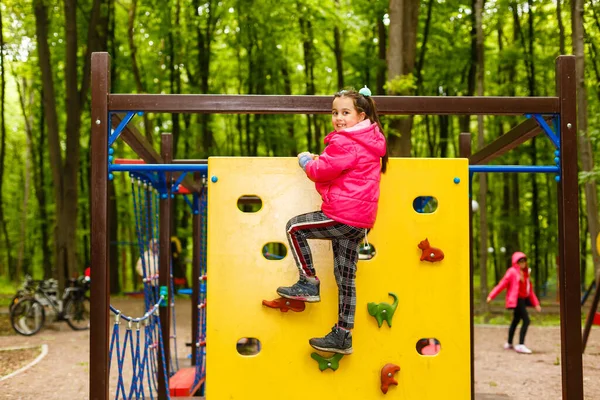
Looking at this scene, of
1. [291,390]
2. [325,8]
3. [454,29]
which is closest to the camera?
→ [291,390]

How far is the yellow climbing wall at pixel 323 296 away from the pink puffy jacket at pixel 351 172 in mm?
297

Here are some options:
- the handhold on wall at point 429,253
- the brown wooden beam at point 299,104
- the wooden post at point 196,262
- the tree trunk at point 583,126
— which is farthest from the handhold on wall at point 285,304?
the tree trunk at point 583,126

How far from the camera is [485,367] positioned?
9.62 m

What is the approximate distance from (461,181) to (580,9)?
9613mm

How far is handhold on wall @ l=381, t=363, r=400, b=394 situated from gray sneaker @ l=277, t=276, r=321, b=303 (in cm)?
58

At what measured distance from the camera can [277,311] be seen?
4.09 m

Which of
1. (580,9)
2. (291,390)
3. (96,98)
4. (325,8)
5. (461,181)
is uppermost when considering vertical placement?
(325,8)

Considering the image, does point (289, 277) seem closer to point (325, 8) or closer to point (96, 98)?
point (96, 98)

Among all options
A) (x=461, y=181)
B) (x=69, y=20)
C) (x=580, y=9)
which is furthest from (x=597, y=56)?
(x=461, y=181)

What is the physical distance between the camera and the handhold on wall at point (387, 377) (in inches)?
159

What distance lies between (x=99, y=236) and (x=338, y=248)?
4.51 feet

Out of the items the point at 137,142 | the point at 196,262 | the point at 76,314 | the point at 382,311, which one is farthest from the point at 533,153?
the point at 382,311

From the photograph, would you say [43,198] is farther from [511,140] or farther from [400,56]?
[511,140]

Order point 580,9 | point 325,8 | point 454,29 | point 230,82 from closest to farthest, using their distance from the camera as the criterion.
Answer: point 580,9 → point 325,8 → point 454,29 → point 230,82
